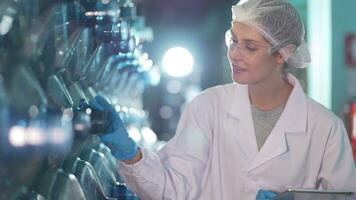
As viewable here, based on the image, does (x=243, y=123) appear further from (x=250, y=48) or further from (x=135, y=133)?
(x=135, y=133)

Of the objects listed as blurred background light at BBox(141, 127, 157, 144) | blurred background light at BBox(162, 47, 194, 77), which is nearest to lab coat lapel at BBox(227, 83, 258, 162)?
blurred background light at BBox(141, 127, 157, 144)

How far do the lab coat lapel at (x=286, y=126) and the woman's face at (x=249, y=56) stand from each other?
0.13 metres

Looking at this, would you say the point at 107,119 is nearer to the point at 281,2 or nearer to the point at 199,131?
the point at 199,131

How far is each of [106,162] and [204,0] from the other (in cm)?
491

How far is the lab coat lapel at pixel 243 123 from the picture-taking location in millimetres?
2123

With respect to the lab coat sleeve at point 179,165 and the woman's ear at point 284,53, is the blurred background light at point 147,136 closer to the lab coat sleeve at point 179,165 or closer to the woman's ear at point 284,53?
the lab coat sleeve at point 179,165

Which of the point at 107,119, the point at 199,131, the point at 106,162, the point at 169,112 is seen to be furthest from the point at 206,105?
the point at 169,112

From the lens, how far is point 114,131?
1.76 metres

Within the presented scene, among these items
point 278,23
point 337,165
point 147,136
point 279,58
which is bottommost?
point 147,136

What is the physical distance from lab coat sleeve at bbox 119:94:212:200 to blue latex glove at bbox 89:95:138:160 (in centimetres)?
11

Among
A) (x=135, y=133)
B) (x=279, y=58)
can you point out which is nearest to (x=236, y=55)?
(x=279, y=58)

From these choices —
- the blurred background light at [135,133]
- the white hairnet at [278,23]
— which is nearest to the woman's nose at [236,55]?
the white hairnet at [278,23]

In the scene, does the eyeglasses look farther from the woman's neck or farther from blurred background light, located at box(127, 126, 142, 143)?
blurred background light, located at box(127, 126, 142, 143)

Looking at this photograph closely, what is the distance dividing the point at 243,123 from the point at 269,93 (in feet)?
0.43
